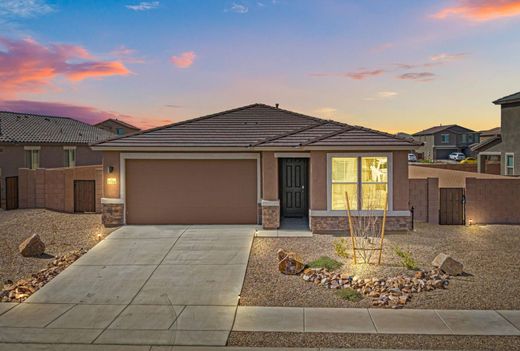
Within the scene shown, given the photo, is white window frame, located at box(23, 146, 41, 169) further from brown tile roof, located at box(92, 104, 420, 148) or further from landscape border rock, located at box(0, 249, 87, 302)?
landscape border rock, located at box(0, 249, 87, 302)

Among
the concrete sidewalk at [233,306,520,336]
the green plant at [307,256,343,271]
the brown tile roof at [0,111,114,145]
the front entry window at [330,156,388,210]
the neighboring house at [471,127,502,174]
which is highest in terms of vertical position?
the brown tile roof at [0,111,114,145]

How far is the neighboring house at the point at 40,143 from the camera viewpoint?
97.6ft

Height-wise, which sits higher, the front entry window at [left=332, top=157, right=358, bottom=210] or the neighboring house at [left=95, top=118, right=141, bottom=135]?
the neighboring house at [left=95, top=118, right=141, bottom=135]

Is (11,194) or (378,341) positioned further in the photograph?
(11,194)

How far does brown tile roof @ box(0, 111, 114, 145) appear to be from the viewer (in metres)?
31.3

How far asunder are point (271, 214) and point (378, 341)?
8215mm

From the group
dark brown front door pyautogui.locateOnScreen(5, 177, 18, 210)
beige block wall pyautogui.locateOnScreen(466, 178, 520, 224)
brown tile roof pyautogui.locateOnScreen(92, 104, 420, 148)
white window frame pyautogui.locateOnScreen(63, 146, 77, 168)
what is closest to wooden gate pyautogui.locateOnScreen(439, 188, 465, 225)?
beige block wall pyautogui.locateOnScreen(466, 178, 520, 224)

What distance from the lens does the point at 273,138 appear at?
1603cm

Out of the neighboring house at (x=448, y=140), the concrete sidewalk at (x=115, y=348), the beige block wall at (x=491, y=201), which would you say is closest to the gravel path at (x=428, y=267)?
the beige block wall at (x=491, y=201)

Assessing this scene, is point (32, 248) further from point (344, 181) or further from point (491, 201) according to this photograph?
point (491, 201)

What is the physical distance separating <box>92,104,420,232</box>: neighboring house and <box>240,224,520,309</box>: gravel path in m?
1.47

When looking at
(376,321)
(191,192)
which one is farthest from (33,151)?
(376,321)

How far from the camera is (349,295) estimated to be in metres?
9.60

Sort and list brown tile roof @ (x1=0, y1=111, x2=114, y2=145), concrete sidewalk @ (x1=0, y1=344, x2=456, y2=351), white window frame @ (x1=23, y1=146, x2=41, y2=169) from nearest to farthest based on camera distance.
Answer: concrete sidewalk @ (x1=0, y1=344, x2=456, y2=351), white window frame @ (x1=23, y1=146, x2=41, y2=169), brown tile roof @ (x1=0, y1=111, x2=114, y2=145)
